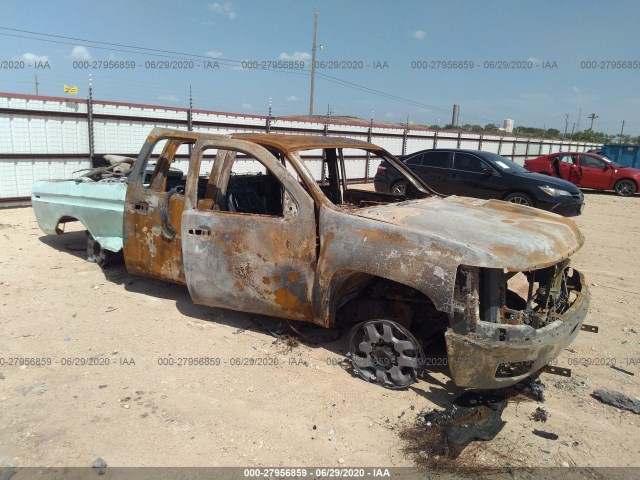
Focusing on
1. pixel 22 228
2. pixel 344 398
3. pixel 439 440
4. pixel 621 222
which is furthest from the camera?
pixel 621 222

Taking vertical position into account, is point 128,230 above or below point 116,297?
above

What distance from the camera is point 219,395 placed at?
11.2ft

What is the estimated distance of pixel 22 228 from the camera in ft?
26.3

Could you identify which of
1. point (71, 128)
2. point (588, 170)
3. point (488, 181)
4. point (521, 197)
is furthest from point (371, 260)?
point (588, 170)

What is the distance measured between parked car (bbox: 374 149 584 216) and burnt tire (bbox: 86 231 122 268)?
226 inches

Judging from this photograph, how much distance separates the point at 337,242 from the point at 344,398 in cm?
113

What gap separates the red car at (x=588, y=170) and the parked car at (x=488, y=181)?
6791 millimetres

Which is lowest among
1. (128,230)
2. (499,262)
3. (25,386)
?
(25,386)

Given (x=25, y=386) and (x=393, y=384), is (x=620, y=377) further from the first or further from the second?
(x=25, y=386)

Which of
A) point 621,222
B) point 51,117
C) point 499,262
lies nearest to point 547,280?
point 499,262

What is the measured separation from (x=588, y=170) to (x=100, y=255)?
16.9m

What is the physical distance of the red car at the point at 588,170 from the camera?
663 inches

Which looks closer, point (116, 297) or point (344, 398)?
point (344, 398)

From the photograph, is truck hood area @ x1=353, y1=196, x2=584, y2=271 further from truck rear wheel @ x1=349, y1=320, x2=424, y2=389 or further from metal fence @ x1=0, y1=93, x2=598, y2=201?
metal fence @ x1=0, y1=93, x2=598, y2=201
